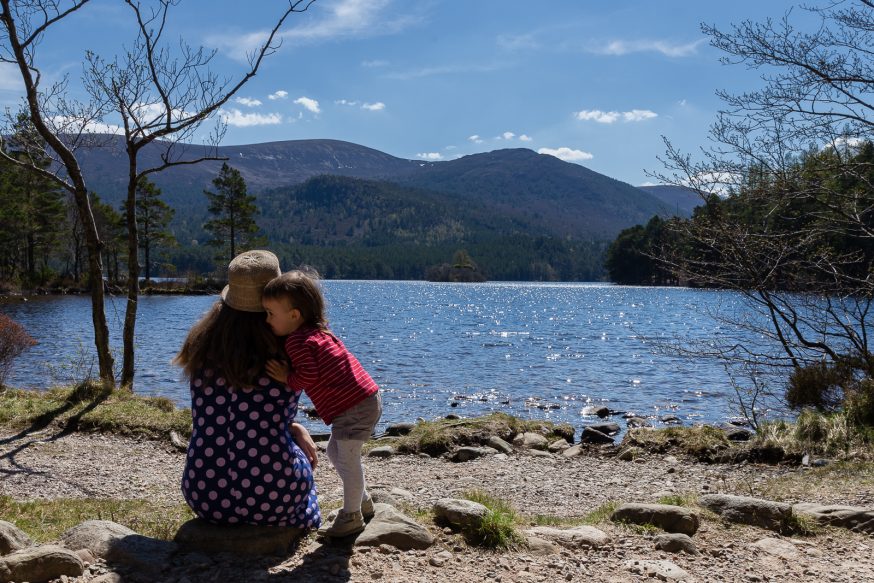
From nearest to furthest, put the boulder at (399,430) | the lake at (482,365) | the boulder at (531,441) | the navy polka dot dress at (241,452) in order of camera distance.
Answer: the navy polka dot dress at (241,452), the boulder at (531,441), the boulder at (399,430), the lake at (482,365)

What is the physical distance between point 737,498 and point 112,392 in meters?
8.78

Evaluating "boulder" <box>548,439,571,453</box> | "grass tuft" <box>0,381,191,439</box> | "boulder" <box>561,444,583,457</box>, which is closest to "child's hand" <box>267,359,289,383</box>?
"grass tuft" <box>0,381,191,439</box>

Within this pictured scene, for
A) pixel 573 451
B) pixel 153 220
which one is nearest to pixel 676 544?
pixel 573 451

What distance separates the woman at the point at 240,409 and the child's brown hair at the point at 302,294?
0.16 m

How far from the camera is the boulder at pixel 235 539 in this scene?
390 cm

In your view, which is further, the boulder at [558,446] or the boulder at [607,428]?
the boulder at [607,428]

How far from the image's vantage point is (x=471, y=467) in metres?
9.14

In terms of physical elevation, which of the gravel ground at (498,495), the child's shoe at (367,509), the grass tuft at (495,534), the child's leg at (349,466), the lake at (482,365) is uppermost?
the child's leg at (349,466)

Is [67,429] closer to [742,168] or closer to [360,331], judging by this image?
[742,168]

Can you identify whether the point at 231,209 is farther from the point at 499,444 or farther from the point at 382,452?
the point at 499,444

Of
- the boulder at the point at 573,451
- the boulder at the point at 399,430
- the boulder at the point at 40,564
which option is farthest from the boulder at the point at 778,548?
the boulder at the point at 399,430

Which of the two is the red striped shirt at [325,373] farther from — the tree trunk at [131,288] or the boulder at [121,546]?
the tree trunk at [131,288]

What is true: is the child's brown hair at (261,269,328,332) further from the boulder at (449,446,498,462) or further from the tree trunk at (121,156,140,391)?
the tree trunk at (121,156,140,391)

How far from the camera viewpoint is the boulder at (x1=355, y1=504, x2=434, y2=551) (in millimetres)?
4219
